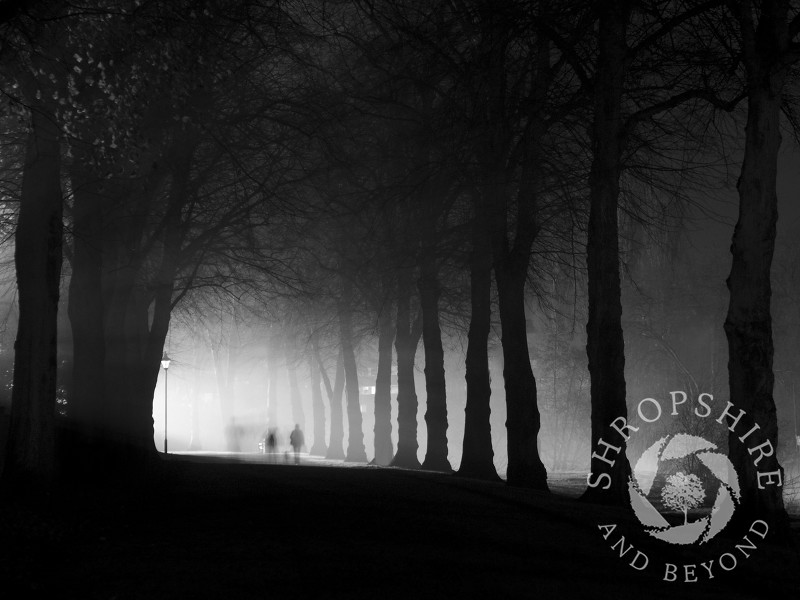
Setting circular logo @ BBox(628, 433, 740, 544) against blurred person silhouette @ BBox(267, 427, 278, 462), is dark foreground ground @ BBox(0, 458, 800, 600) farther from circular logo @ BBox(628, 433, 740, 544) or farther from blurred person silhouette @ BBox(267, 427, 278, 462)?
blurred person silhouette @ BBox(267, 427, 278, 462)

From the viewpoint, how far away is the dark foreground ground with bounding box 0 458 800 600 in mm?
8328

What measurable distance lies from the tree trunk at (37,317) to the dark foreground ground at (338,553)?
710 mm

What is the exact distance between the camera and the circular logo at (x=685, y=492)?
512 inches

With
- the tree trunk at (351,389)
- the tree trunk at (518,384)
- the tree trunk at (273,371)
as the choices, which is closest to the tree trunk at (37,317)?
the tree trunk at (518,384)

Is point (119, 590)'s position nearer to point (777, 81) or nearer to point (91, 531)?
point (91, 531)

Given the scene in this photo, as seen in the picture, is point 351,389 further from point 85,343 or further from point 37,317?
point 37,317

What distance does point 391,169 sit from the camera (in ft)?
83.7

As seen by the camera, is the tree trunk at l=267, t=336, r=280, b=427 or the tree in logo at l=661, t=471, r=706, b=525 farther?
the tree trunk at l=267, t=336, r=280, b=427

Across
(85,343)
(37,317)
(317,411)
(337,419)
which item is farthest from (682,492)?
(317,411)

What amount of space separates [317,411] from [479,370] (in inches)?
1273

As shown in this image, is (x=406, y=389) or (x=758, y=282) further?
(x=406, y=389)

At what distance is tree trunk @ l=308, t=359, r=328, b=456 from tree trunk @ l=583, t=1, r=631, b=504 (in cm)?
3876

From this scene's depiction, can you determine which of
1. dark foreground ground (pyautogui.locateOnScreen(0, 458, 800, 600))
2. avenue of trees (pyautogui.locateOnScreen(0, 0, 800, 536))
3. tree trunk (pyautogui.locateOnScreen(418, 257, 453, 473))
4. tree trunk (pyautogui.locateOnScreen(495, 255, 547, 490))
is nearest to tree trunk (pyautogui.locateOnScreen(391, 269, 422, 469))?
avenue of trees (pyautogui.locateOnScreen(0, 0, 800, 536))

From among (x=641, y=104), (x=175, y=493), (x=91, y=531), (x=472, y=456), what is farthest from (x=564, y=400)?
(x=91, y=531)
